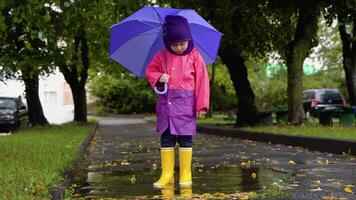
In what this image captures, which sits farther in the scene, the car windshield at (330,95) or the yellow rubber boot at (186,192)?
the car windshield at (330,95)

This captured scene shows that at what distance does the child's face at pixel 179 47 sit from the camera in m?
7.34

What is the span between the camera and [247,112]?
2052cm

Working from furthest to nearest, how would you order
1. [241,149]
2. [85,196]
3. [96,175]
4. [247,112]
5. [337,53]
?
[337,53], [247,112], [241,149], [96,175], [85,196]

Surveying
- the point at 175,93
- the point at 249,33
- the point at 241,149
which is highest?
the point at 249,33

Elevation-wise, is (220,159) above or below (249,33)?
below

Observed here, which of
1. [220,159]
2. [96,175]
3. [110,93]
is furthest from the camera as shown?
[110,93]

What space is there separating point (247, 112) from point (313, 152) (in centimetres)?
848

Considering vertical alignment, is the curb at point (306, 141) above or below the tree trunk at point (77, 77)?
below

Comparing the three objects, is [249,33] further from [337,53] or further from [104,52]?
[337,53]

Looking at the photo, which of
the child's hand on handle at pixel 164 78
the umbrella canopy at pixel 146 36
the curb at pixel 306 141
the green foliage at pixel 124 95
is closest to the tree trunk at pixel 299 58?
the curb at pixel 306 141

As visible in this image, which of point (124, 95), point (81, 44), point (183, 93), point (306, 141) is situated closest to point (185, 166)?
point (183, 93)

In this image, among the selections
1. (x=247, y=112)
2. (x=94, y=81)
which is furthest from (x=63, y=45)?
(x=94, y=81)

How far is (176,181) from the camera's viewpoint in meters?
7.98

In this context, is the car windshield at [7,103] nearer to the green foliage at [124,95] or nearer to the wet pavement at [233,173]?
the wet pavement at [233,173]
